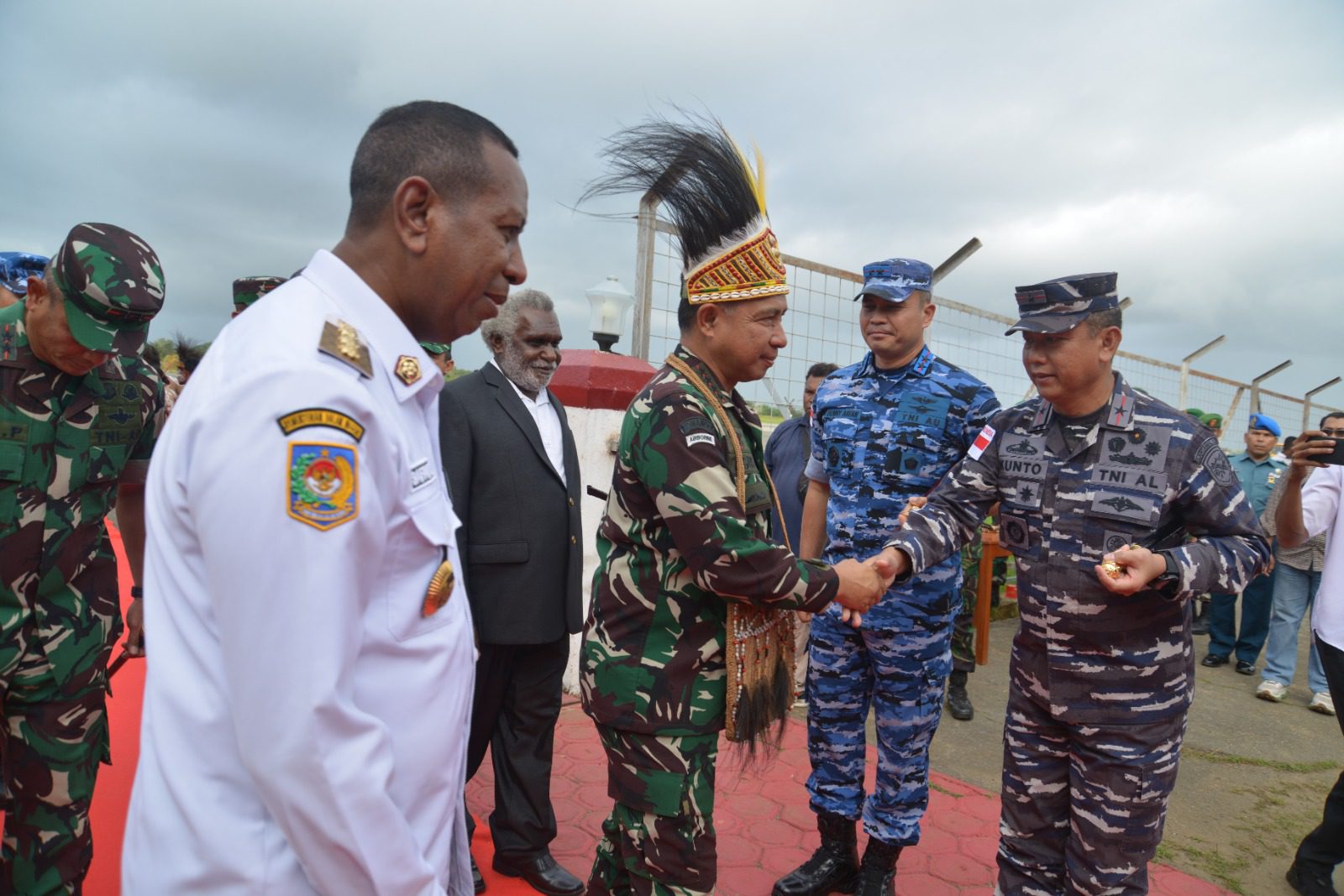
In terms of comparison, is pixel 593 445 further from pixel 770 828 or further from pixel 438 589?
pixel 438 589

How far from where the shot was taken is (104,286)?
257 centimetres

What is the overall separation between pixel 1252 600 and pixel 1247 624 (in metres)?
0.23

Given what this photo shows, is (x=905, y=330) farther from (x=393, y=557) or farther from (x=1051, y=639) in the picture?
(x=393, y=557)

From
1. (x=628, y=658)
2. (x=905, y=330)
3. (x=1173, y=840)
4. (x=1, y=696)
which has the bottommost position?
(x=1173, y=840)

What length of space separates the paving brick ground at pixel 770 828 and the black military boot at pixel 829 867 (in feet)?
0.48

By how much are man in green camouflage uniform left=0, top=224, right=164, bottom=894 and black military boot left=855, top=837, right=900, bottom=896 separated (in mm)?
2722

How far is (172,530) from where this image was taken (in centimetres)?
113

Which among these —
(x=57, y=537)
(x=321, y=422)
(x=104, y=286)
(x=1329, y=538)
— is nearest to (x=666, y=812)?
(x=321, y=422)

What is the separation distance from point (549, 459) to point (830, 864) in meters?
2.00

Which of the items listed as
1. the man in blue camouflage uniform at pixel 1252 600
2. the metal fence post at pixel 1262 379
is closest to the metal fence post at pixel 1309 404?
the metal fence post at pixel 1262 379

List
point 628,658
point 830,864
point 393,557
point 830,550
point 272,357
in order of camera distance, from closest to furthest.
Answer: point 272,357 → point 393,557 → point 628,658 → point 830,864 → point 830,550

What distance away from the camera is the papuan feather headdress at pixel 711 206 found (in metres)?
2.53

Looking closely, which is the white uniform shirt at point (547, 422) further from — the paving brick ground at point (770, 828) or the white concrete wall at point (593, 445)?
the paving brick ground at point (770, 828)

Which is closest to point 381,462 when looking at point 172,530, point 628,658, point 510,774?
point 172,530
